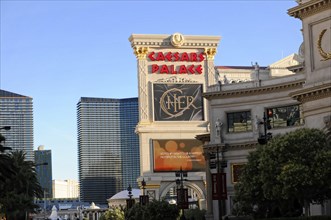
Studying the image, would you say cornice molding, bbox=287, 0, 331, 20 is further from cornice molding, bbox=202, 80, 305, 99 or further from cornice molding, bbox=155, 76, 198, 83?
cornice molding, bbox=155, 76, 198, 83

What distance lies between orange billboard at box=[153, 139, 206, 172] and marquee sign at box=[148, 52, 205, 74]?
11.3 m

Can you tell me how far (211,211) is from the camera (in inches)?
3821

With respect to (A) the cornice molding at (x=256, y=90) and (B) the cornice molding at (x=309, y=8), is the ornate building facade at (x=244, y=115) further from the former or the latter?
(B) the cornice molding at (x=309, y=8)

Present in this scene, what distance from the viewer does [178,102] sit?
132 m

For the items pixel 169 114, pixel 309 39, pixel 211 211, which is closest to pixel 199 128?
pixel 169 114

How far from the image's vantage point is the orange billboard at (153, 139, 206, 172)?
13012cm

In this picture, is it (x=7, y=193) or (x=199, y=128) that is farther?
(x=199, y=128)

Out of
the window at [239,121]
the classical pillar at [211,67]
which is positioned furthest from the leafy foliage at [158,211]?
the classical pillar at [211,67]

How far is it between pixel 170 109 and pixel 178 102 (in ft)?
5.41

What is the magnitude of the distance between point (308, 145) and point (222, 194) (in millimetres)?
15749

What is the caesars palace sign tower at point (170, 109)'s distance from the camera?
130m

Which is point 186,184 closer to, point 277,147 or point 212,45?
point 212,45

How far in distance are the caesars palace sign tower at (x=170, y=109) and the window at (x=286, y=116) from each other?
1613 inches

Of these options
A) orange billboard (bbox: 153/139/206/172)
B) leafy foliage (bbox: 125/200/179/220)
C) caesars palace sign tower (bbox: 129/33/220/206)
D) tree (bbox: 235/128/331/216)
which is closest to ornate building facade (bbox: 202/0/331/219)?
leafy foliage (bbox: 125/200/179/220)
